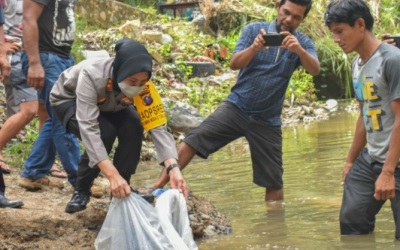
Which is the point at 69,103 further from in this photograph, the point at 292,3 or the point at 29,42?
the point at 292,3

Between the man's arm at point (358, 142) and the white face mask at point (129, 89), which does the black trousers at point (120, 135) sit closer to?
the white face mask at point (129, 89)

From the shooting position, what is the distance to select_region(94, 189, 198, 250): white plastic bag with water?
14.1 feet

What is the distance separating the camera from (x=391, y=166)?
476 centimetres

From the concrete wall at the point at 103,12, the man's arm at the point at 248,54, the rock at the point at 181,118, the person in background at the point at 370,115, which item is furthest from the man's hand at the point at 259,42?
the concrete wall at the point at 103,12

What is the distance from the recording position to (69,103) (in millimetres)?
5090

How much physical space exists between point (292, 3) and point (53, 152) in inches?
78.0

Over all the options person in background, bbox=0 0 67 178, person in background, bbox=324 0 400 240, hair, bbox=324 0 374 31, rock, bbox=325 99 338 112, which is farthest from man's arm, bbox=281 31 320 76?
rock, bbox=325 99 338 112

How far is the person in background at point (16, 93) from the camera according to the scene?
5812 mm

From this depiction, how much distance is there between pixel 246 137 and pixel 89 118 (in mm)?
1973

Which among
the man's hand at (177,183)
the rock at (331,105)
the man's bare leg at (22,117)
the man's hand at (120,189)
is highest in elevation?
the man's bare leg at (22,117)

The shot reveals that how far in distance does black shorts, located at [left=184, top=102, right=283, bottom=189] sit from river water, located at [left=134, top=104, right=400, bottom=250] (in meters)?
0.26

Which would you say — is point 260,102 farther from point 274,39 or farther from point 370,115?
point 370,115

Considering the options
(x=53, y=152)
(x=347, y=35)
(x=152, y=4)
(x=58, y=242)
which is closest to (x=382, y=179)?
(x=347, y=35)

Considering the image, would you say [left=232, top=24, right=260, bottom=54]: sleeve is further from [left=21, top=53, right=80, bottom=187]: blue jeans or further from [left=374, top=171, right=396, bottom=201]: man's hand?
[left=374, top=171, right=396, bottom=201]: man's hand
